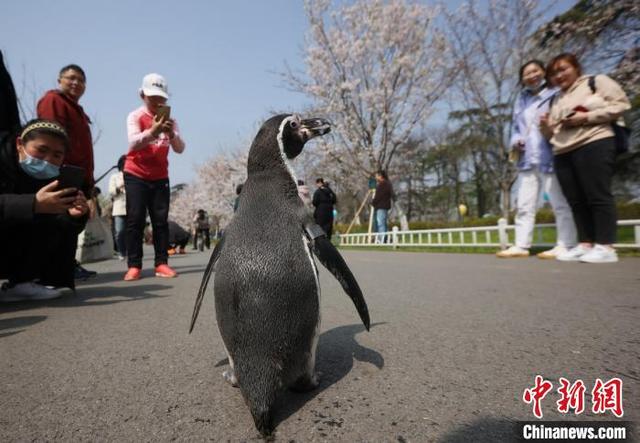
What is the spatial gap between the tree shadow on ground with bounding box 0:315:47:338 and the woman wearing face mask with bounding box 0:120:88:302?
658mm

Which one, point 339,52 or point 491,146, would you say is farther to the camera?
point 491,146

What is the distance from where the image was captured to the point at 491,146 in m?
30.5

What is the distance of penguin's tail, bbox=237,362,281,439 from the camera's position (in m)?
0.98

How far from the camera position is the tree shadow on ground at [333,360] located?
117 cm

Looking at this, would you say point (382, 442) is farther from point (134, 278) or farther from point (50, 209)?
point (134, 278)

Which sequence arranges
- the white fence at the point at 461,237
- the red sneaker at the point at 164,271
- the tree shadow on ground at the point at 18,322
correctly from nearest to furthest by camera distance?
1. the tree shadow on ground at the point at 18,322
2. the red sneaker at the point at 164,271
3. the white fence at the point at 461,237

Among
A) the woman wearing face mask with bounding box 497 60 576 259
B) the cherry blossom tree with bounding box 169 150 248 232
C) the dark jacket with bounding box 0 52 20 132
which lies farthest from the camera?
the cherry blossom tree with bounding box 169 150 248 232

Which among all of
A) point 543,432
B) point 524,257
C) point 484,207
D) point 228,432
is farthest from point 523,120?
point 484,207

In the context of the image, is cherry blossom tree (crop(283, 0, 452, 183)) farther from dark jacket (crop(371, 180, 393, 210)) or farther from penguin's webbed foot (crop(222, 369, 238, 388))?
penguin's webbed foot (crop(222, 369, 238, 388))

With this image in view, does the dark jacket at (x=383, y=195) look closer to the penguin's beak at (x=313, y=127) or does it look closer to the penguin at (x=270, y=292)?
the penguin's beak at (x=313, y=127)

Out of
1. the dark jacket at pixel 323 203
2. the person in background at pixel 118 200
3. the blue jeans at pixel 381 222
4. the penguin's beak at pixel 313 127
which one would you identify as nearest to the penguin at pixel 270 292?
the penguin's beak at pixel 313 127

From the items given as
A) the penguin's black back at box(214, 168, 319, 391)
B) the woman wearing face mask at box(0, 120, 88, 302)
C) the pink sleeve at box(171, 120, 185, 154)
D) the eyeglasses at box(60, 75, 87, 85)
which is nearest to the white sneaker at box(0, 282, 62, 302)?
the woman wearing face mask at box(0, 120, 88, 302)

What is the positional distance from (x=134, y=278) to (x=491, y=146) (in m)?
32.3

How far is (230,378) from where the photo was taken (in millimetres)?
1276
